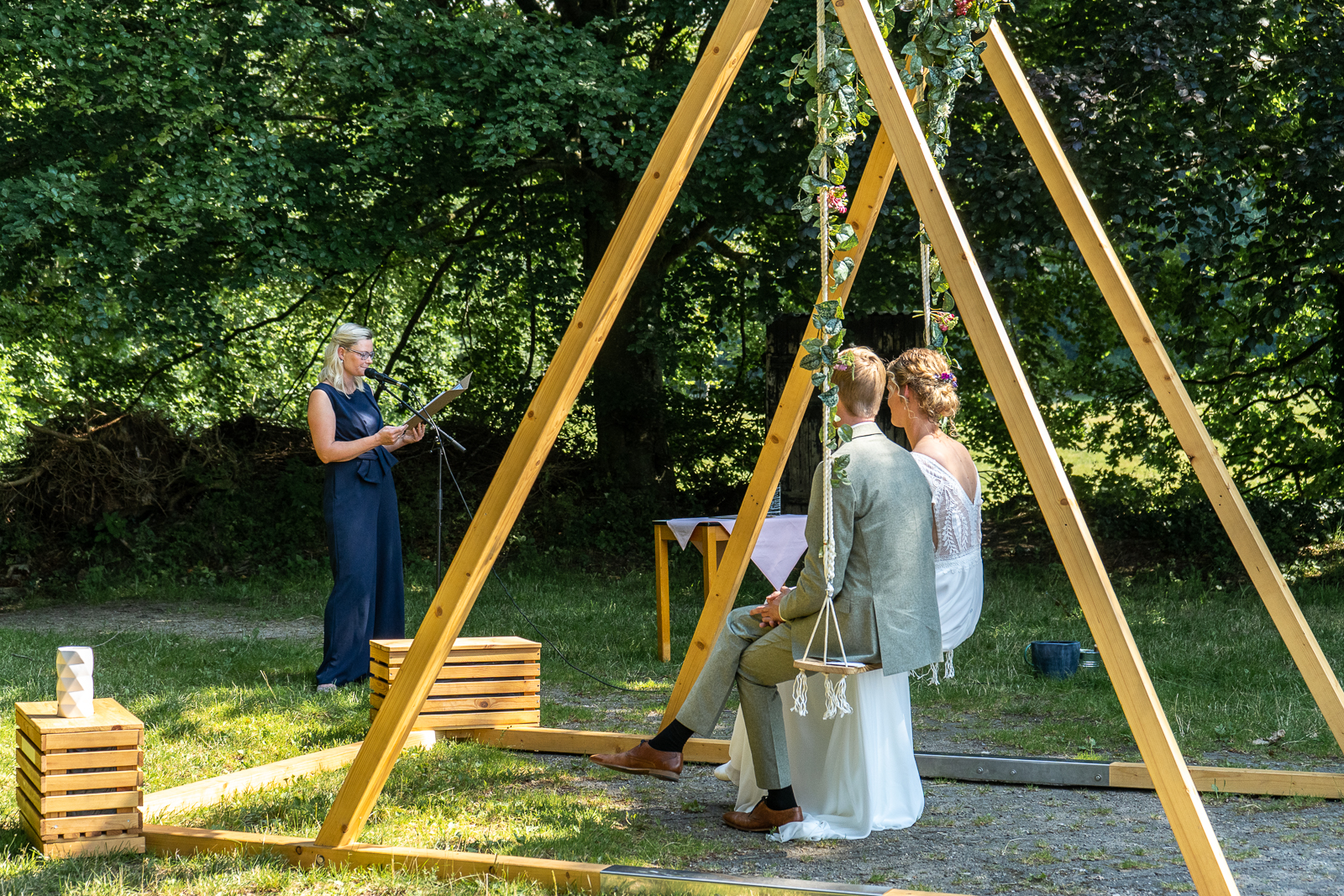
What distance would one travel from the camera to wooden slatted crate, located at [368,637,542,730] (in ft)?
17.0

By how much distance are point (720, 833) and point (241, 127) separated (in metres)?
6.52

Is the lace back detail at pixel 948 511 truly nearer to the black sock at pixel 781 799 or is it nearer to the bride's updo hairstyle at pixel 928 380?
the bride's updo hairstyle at pixel 928 380

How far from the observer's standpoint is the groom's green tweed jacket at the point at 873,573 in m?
3.73

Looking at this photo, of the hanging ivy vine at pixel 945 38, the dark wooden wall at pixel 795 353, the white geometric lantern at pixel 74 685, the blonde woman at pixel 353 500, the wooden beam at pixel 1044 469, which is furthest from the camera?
the dark wooden wall at pixel 795 353

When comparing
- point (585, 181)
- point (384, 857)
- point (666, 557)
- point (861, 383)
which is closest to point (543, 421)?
point (861, 383)

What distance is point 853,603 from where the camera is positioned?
3773 mm

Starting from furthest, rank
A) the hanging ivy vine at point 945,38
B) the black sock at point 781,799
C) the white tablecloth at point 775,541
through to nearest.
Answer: the white tablecloth at point 775,541 → the black sock at point 781,799 → the hanging ivy vine at point 945,38

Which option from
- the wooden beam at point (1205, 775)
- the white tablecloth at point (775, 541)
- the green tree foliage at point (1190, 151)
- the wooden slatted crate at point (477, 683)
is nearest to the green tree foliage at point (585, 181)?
the green tree foliage at point (1190, 151)

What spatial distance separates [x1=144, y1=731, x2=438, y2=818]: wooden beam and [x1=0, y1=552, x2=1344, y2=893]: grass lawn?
0.11 metres

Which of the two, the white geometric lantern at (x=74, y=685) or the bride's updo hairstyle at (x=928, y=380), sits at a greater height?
the bride's updo hairstyle at (x=928, y=380)

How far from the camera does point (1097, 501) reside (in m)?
11.4

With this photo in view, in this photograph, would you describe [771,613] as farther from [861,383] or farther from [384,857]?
[384,857]

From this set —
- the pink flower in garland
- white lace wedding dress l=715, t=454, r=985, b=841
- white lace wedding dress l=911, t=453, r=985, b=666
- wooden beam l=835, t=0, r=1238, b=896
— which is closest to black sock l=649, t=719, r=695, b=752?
white lace wedding dress l=715, t=454, r=985, b=841

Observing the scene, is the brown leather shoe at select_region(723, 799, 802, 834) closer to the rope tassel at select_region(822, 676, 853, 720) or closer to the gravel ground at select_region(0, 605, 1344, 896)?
the gravel ground at select_region(0, 605, 1344, 896)
